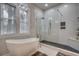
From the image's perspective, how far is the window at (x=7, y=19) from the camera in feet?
4.38

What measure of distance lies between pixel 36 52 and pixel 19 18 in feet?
2.12

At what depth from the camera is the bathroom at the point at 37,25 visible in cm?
135

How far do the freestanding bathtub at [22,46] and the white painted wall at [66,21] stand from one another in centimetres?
26

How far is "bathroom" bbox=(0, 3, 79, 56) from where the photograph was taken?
53.0 inches

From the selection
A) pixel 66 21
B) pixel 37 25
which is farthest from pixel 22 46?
pixel 66 21

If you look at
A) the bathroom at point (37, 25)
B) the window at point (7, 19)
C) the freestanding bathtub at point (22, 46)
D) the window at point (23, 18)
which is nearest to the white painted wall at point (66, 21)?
the bathroom at point (37, 25)

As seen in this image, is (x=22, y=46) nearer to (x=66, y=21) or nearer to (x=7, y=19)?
(x=7, y=19)

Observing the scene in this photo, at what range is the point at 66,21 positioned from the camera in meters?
1.38

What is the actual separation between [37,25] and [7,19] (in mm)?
509

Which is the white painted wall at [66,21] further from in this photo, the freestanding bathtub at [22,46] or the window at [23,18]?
the window at [23,18]

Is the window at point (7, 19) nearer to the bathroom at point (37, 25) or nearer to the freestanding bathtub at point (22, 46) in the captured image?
the bathroom at point (37, 25)

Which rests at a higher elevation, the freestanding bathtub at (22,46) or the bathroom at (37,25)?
the bathroom at (37,25)

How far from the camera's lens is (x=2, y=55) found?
1354 mm

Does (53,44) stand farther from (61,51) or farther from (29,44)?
(29,44)
